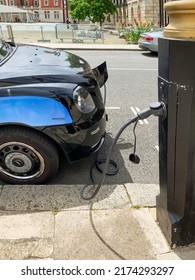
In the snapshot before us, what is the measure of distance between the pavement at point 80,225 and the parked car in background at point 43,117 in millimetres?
238

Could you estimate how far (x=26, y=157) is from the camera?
106 inches

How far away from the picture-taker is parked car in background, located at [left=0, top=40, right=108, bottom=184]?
2504mm

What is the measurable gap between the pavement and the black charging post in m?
0.16

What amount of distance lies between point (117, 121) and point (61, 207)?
7.64 ft

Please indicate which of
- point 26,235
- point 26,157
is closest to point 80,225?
point 26,235

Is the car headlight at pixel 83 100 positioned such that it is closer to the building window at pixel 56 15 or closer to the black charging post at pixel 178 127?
the black charging post at pixel 178 127

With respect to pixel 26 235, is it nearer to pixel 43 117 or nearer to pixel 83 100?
pixel 43 117

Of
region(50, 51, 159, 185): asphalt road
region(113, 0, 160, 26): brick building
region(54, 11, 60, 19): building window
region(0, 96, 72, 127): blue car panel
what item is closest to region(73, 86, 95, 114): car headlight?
region(0, 96, 72, 127): blue car panel

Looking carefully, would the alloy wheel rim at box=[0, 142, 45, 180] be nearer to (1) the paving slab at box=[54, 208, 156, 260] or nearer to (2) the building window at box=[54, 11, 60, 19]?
(1) the paving slab at box=[54, 208, 156, 260]

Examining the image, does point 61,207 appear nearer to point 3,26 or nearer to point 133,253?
point 133,253

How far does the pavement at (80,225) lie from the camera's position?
1.99 metres

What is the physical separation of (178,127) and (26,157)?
1540 mm

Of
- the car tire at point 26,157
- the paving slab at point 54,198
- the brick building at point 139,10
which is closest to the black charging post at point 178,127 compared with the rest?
the paving slab at point 54,198

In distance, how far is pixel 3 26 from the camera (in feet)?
58.0
